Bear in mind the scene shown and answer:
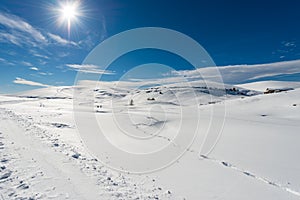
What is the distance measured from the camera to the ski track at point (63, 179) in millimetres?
5922

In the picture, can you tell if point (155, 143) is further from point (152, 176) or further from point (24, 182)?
point (24, 182)

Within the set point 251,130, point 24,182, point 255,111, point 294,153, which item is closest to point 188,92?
point 255,111

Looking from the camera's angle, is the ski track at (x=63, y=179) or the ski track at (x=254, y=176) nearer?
the ski track at (x=63, y=179)

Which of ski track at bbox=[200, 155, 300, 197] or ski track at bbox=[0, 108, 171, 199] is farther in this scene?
ski track at bbox=[200, 155, 300, 197]

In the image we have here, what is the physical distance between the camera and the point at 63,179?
6.81 meters

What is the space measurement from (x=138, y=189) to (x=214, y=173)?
12.6 ft

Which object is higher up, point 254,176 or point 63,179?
point 63,179

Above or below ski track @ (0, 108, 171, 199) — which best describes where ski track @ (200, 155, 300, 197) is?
below

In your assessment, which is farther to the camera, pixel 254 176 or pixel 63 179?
pixel 254 176


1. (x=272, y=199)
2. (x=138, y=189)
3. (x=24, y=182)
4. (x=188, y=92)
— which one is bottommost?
(x=272, y=199)

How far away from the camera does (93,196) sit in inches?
231

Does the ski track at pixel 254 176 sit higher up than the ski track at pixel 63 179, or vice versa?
the ski track at pixel 63 179

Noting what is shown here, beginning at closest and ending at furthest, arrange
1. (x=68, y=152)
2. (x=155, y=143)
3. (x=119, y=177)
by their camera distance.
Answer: (x=119, y=177) → (x=68, y=152) → (x=155, y=143)

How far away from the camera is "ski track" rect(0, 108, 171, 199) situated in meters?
5.92
